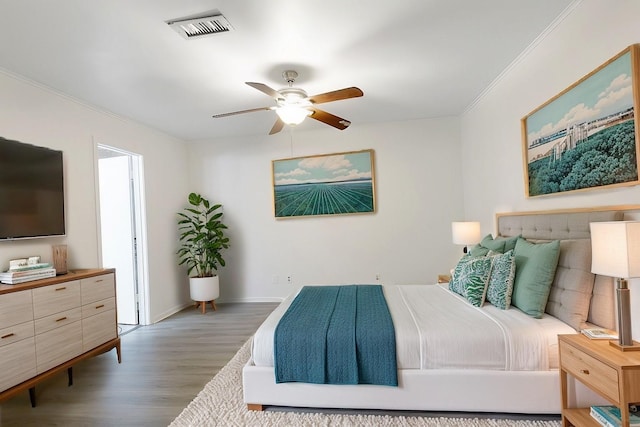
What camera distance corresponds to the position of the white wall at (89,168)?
103 inches

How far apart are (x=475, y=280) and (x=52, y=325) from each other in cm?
319

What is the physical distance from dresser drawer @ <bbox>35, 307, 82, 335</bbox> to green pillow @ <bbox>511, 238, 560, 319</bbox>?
334cm

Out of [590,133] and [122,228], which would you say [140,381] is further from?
[590,133]

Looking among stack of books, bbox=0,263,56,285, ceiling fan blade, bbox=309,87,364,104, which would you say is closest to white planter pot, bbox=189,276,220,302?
stack of books, bbox=0,263,56,285

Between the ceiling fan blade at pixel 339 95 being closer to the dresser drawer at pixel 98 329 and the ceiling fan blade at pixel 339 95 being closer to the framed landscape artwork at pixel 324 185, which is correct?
the framed landscape artwork at pixel 324 185

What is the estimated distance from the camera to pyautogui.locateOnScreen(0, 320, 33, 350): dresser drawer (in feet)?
6.56

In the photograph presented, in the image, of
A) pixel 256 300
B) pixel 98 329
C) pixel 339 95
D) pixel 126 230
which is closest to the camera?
pixel 339 95

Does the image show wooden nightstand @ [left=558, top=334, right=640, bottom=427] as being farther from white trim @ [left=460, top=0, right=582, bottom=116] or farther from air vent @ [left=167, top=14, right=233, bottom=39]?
air vent @ [left=167, top=14, right=233, bottom=39]

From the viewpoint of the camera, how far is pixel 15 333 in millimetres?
2068

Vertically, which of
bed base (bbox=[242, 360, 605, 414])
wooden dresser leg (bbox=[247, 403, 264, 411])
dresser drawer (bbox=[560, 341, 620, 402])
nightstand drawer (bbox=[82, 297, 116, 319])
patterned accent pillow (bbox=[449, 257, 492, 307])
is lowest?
wooden dresser leg (bbox=[247, 403, 264, 411])

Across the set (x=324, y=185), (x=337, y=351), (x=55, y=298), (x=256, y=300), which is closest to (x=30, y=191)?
(x=55, y=298)

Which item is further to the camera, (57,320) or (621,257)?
(57,320)

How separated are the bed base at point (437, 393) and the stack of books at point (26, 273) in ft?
5.92

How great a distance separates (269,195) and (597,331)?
13.0ft
